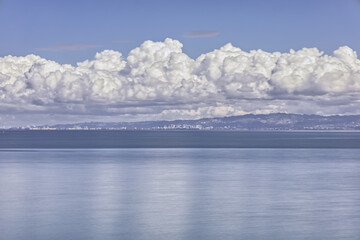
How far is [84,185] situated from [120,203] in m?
15.3

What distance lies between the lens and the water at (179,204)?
40.2m

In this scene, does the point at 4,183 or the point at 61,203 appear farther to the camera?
the point at 4,183

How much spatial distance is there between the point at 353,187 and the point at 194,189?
17397 millimetres

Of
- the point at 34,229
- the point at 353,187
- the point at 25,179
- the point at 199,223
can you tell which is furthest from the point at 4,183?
the point at 353,187

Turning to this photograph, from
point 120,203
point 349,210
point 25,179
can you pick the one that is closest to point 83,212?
point 120,203

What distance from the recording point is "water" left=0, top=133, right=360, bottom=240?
1581 inches

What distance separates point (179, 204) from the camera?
51.2 metres

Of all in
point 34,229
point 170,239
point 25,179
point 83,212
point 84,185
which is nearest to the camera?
point 170,239

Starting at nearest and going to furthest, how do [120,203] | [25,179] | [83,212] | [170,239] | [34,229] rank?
[170,239] → [34,229] → [83,212] → [120,203] → [25,179]

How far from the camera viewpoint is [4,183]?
225 feet

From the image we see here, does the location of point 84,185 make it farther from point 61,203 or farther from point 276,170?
point 276,170

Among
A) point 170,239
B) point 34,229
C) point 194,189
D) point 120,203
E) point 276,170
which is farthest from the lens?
point 276,170

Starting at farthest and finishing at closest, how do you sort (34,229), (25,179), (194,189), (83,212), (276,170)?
(276,170) → (25,179) → (194,189) → (83,212) → (34,229)

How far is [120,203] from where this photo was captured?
5206cm
